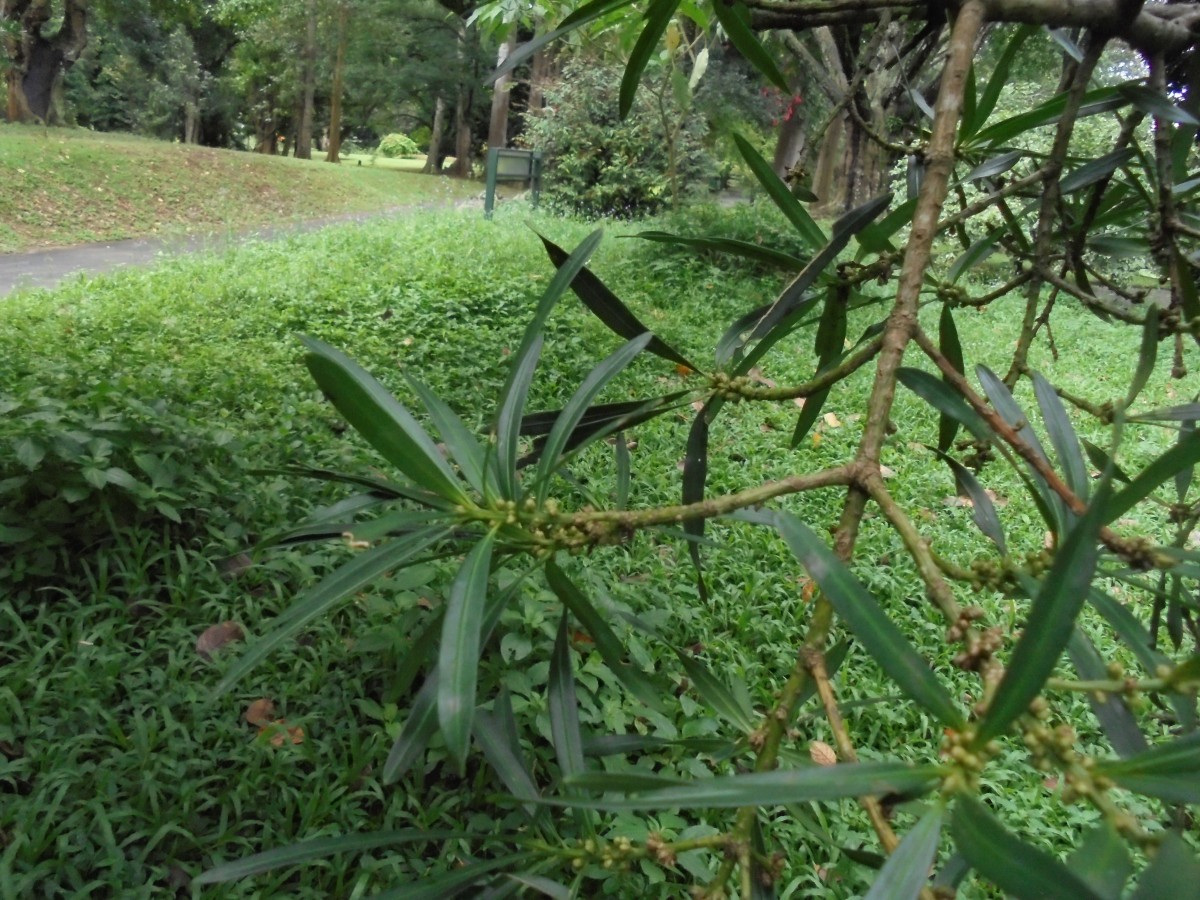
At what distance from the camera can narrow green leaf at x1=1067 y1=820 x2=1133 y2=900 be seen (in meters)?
0.37

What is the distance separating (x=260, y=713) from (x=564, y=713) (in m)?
1.15

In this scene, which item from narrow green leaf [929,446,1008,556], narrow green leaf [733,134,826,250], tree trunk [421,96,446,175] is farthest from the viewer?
tree trunk [421,96,446,175]

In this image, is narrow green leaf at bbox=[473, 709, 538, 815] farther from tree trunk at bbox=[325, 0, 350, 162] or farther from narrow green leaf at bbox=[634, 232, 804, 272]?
tree trunk at bbox=[325, 0, 350, 162]

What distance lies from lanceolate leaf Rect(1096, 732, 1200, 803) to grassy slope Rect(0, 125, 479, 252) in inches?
324

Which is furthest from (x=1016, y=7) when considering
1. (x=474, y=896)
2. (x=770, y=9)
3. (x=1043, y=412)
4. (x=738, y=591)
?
(x=738, y=591)

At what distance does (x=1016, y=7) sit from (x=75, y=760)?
6.25 ft

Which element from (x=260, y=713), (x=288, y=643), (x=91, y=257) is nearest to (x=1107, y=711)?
(x=288, y=643)

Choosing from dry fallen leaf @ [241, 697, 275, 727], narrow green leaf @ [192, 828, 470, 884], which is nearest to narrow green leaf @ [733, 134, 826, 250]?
narrow green leaf @ [192, 828, 470, 884]

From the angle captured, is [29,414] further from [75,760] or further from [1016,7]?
[1016,7]

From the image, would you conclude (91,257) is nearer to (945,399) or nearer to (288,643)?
(288,643)

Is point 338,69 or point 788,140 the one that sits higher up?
point 338,69

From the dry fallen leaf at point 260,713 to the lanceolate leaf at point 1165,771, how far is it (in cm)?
163

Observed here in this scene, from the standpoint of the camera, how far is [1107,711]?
0.54 meters

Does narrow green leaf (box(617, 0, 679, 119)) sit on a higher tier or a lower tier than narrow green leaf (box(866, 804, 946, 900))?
higher
